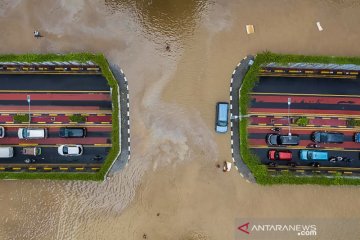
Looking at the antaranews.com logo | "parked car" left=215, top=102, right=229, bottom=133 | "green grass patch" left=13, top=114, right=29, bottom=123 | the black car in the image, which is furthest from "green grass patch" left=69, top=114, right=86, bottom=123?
the antaranews.com logo

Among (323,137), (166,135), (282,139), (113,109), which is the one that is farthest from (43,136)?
(323,137)

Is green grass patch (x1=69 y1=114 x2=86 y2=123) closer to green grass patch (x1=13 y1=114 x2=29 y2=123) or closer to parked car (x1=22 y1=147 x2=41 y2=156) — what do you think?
green grass patch (x1=13 y1=114 x2=29 y2=123)

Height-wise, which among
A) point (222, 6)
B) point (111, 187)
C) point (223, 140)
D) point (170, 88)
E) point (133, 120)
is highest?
point (222, 6)

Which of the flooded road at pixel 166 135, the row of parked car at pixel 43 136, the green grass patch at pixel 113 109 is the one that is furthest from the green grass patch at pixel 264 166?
the row of parked car at pixel 43 136

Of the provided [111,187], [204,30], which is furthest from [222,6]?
[111,187]

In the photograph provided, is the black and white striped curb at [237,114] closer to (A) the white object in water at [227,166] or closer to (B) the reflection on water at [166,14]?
(A) the white object in water at [227,166]

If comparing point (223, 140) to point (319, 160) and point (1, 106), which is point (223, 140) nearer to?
point (319, 160)
